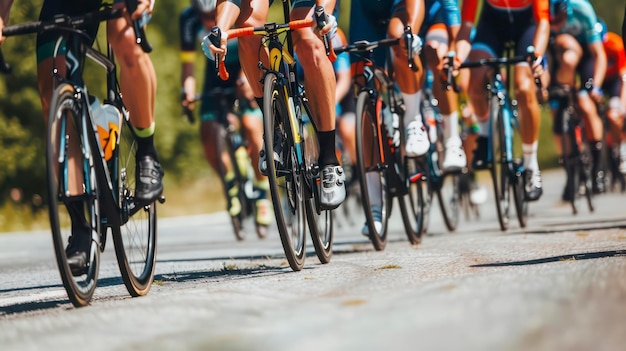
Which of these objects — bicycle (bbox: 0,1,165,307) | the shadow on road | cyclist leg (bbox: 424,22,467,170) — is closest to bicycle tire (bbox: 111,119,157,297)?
bicycle (bbox: 0,1,165,307)

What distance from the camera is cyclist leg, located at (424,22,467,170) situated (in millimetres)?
9477

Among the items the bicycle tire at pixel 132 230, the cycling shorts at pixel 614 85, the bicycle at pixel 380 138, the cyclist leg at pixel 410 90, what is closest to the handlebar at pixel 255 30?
the bicycle tire at pixel 132 230

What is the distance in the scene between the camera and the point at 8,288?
6727mm

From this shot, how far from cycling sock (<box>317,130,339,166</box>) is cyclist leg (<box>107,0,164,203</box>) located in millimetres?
1332

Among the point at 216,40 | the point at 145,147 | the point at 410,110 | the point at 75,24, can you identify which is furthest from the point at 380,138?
the point at 75,24

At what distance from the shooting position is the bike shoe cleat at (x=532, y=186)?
32.7ft

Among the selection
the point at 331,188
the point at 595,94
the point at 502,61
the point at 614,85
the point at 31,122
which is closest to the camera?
the point at 331,188

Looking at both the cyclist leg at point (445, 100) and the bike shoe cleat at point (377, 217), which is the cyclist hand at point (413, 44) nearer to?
the bike shoe cleat at point (377, 217)

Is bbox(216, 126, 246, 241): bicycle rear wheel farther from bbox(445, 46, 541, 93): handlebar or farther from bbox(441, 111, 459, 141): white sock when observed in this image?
bbox(445, 46, 541, 93): handlebar

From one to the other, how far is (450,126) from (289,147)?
11.8 feet

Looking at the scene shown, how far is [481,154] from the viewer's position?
9.93 m

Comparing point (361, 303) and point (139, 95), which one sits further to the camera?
point (139, 95)

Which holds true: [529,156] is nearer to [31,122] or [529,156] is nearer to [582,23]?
[582,23]

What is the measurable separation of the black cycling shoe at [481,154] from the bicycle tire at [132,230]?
→ 14.3 feet
